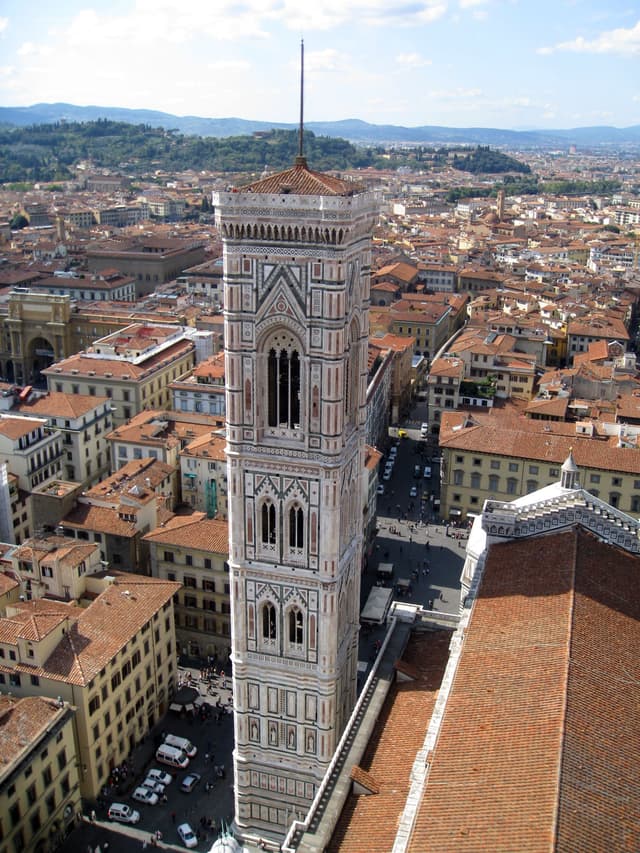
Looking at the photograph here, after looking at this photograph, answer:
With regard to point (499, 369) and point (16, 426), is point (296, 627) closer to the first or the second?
point (16, 426)

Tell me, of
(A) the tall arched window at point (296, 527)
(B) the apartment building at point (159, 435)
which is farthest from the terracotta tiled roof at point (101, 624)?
(B) the apartment building at point (159, 435)

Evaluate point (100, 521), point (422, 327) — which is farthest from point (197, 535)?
point (422, 327)

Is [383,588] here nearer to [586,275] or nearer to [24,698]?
[24,698]

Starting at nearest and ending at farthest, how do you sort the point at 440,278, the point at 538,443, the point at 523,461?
the point at 523,461, the point at 538,443, the point at 440,278

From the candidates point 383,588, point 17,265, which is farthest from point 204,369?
point 17,265

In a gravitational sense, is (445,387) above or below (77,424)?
below

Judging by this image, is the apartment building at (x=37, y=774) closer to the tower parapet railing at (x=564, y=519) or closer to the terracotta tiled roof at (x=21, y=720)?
the terracotta tiled roof at (x=21, y=720)

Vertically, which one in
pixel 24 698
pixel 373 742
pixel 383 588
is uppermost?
pixel 373 742

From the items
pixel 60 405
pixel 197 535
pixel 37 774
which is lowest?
pixel 37 774
